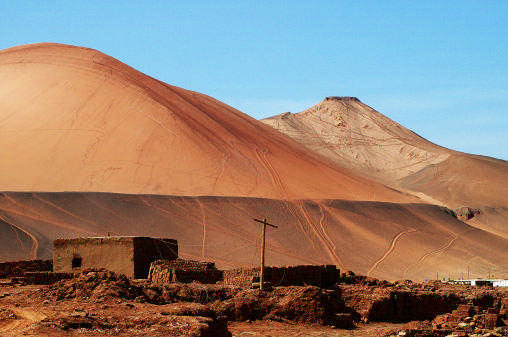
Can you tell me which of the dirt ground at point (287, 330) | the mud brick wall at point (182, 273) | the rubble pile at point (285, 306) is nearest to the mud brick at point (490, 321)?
the dirt ground at point (287, 330)

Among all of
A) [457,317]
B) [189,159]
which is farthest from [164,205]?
[457,317]

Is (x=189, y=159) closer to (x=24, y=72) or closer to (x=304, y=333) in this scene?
(x=24, y=72)

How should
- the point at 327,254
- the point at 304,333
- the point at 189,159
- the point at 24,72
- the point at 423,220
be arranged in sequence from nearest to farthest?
the point at 304,333, the point at 327,254, the point at 189,159, the point at 423,220, the point at 24,72

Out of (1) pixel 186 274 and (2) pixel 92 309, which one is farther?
(1) pixel 186 274

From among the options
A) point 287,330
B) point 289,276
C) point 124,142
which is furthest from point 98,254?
point 124,142

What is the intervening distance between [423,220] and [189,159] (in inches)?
676

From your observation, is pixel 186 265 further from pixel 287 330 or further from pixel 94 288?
pixel 94 288

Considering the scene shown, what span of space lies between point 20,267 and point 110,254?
288 centimetres

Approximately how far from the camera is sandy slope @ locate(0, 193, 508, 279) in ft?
136

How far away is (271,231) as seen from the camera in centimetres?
4622

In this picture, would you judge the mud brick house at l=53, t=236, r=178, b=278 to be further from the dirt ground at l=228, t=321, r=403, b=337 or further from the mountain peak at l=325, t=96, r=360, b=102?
the mountain peak at l=325, t=96, r=360, b=102

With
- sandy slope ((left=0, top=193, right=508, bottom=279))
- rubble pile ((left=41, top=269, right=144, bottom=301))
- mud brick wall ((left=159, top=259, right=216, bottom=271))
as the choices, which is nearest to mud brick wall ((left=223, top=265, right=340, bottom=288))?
mud brick wall ((left=159, top=259, right=216, bottom=271))

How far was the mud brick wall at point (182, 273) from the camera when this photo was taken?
1847 cm

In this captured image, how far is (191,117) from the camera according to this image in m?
58.6
